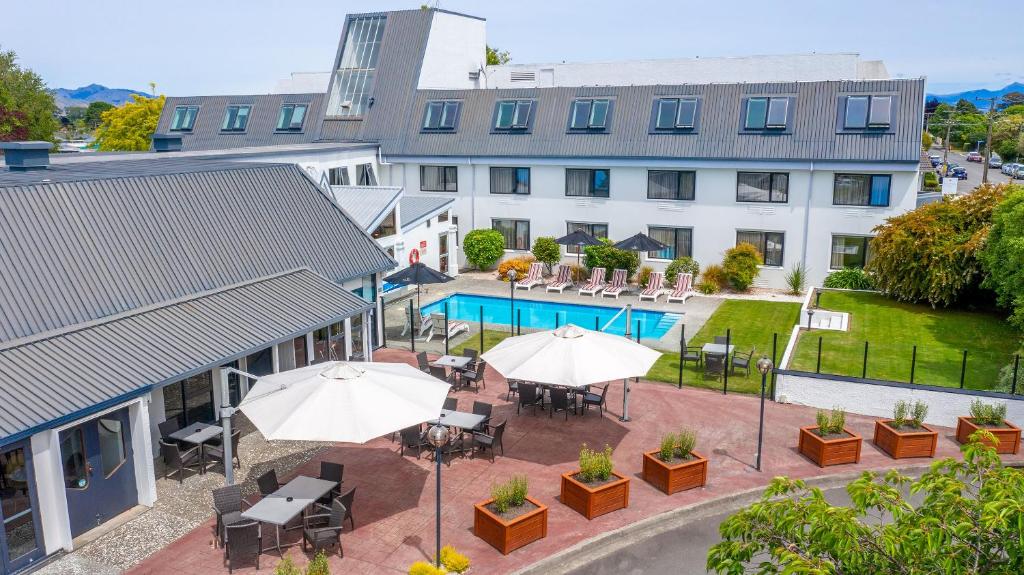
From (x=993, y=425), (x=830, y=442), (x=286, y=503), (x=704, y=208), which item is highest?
(x=704, y=208)

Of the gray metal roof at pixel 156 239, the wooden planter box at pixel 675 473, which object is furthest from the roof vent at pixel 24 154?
the wooden planter box at pixel 675 473

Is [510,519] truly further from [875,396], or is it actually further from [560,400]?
[875,396]

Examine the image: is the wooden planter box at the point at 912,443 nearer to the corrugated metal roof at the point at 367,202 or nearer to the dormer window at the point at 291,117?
the corrugated metal roof at the point at 367,202

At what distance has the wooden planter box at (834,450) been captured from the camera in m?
17.1

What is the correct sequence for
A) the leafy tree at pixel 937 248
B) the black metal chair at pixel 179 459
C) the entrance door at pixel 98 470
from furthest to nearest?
1. the leafy tree at pixel 937 248
2. the black metal chair at pixel 179 459
3. the entrance door at pixel 98 470

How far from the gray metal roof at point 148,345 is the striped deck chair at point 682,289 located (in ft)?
51.4

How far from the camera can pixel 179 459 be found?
1603cm

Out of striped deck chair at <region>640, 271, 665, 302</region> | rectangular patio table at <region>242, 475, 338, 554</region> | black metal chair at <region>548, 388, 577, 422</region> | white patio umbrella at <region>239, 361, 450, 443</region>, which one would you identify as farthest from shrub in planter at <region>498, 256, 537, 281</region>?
rectangular patio table at <region>242, 475, 338, 554</region>

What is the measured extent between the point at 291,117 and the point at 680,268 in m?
23.5

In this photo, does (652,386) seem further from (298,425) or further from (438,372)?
(298,425)

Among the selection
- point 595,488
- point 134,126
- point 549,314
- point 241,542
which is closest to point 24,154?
point 241,542

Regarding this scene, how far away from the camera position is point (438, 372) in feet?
71.6

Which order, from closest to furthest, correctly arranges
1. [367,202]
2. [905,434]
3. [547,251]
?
1. [905,434]
2. [367,202]
3. [547,251]

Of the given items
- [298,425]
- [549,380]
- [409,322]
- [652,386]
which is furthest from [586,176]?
[298,425]
